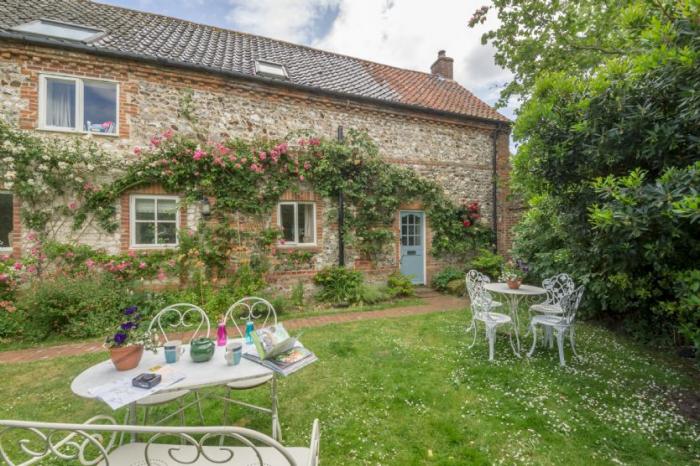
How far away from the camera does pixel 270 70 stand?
8.50 meters

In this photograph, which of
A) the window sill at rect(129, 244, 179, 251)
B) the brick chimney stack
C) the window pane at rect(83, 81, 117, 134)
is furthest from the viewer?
the brick chimney stack

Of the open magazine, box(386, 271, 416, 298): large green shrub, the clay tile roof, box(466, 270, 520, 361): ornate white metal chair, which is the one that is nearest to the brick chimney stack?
the clay tile roof

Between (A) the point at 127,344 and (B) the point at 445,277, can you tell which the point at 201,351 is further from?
(B) the point at 445,277

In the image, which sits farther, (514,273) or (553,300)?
(514,273)

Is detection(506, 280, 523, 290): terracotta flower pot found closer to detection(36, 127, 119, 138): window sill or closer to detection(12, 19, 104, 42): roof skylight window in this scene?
detection(36, 127, 119, 138): window sill

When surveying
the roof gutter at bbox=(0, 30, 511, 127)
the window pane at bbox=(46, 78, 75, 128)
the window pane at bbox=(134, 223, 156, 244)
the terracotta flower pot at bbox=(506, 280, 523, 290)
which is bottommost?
the terracotta flower pot at bbox=(506, 280, 523, 290)

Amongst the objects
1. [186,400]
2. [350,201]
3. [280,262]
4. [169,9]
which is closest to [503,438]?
[186,400]

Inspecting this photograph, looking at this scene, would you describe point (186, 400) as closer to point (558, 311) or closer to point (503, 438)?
point (503, 438)

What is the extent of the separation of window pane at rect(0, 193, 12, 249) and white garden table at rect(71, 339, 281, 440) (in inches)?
237

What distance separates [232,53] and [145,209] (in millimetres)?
5111

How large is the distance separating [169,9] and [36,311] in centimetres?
929

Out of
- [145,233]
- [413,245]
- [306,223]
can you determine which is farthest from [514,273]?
[145,233]

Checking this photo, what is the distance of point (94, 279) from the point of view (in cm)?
596

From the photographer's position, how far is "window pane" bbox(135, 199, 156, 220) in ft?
22.3
